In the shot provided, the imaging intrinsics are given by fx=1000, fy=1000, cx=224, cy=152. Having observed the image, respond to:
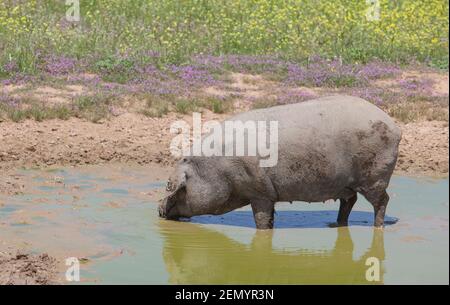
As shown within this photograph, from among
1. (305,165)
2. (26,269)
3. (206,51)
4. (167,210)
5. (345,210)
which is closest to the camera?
(26,269)

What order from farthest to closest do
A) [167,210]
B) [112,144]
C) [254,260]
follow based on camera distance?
[112,144] < [167,210] < [254,260]

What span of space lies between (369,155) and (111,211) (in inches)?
122

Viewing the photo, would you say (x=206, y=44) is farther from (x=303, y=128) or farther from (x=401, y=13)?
(x=303, y=128)

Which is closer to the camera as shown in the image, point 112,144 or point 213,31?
point 112,144

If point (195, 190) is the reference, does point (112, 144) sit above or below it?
below

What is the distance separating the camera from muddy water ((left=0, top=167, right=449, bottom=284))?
31.3 feet

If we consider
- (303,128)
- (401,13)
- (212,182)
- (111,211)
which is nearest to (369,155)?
(303,128)

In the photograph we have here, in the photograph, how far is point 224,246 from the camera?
34.7 ft

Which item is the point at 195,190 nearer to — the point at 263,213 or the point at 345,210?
the point at 263,213

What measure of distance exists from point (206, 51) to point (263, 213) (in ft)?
28.5

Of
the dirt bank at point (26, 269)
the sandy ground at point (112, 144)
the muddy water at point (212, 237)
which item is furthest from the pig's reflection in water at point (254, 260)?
the sandy ground at point (112, 144)

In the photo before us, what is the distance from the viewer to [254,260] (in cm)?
1007

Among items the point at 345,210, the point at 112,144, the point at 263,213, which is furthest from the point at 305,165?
the point at 112,144

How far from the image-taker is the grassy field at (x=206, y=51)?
54.1ft
